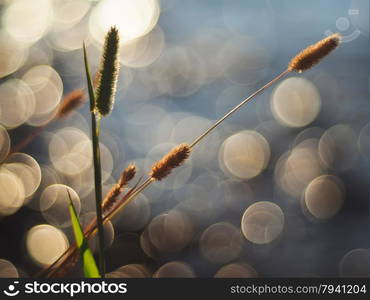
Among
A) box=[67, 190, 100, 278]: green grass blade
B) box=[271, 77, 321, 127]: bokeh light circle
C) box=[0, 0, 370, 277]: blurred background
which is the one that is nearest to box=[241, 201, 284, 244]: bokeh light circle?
box=[0, 0, 370, 277]: blurred background

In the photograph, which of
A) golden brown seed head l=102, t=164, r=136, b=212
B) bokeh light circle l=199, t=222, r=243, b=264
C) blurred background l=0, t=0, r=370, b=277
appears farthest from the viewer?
bokeh light circle l=199, t=222, r=243, b=264

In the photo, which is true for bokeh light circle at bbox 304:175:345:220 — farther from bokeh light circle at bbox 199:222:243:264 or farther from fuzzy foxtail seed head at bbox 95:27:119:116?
fuzzy foxtail seed head at bbox 95:27:119:116

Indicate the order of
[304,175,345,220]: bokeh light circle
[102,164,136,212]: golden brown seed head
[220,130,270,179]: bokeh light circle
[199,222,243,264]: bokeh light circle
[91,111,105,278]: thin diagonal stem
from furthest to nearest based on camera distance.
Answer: [220,130,270,179]: bokeh light circle → [304,175,345,220]: bokeh light circle → [199,222,243,264]: bokeh light circle → [102,164,136,212]: golden brown seed head → [91,111,105,278]: thin diagonal stem

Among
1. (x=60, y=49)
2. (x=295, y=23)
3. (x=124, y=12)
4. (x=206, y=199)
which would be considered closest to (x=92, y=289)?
(x=206, y=199)

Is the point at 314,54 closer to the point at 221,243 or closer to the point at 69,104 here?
the point at 69,104

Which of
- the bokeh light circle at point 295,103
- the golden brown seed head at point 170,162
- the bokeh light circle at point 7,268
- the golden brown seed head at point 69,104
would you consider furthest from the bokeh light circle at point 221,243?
the golden brown seed head at point 170,162
